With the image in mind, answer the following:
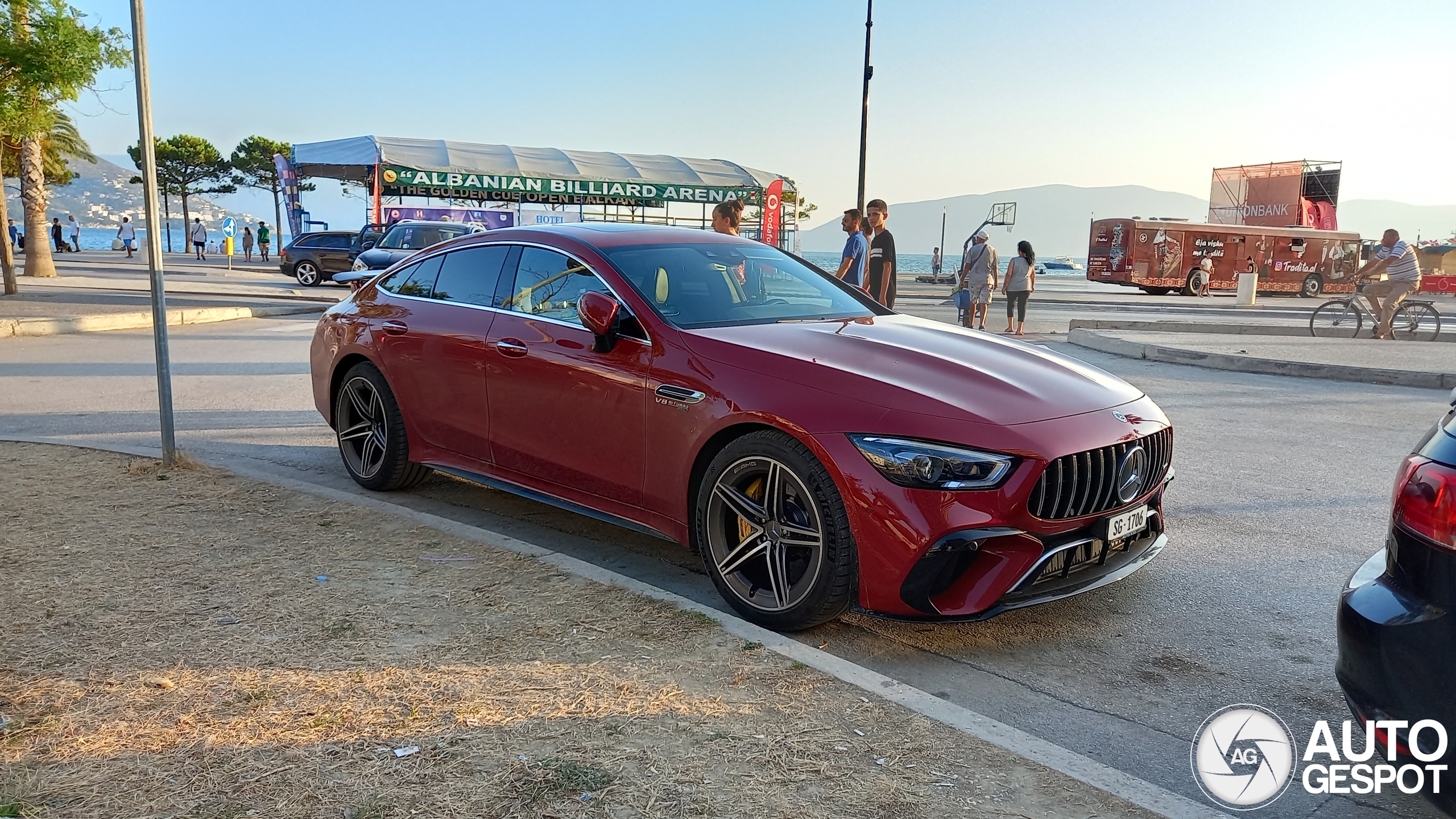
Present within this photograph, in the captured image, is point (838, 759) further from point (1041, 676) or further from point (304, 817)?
point (304, 817)

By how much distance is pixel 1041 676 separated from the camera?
3.58 metres

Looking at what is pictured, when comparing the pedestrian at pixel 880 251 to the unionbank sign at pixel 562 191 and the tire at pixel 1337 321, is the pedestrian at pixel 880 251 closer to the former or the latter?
the tire at pixel 1337 321

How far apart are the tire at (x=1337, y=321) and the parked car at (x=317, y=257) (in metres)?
23.3

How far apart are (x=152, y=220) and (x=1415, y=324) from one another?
18.9 m

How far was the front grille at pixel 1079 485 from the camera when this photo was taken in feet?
11.5

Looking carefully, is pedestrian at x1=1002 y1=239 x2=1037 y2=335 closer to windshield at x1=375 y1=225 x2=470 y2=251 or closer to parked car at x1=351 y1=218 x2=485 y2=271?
parked car at x1=351 y1=218 x2=485 y2=271

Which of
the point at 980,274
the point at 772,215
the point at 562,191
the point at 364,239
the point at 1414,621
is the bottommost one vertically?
the point at 1414,621

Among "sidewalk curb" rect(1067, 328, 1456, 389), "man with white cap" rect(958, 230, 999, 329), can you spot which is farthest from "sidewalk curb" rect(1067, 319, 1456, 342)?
"sidewalk curb" rect(1067, 328, 1456, 389)

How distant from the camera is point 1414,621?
91.4 inches

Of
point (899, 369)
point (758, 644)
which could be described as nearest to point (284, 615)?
point (758, 644)

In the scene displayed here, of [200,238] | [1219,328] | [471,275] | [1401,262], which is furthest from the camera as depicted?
[200,238]

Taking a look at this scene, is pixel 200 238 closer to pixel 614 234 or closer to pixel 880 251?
pixel 880 251

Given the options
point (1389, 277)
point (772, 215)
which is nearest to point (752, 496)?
point (1389, 277)

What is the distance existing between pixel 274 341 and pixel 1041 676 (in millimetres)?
12623
